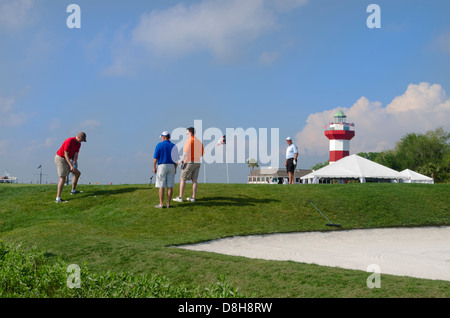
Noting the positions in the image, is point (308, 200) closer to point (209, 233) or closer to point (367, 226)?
point (367, 226)

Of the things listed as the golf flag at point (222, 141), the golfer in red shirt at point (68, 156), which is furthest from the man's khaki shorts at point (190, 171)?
the golfer in red shirt at point (68, 156)

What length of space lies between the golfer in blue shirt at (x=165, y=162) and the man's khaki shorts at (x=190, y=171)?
437 millimetres

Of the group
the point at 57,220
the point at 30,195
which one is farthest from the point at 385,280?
the point at 30,195

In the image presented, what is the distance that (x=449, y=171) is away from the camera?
79.1m

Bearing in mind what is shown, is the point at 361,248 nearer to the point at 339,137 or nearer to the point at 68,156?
the point at 68,156

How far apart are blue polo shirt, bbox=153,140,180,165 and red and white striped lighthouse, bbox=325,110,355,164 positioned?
50631mm

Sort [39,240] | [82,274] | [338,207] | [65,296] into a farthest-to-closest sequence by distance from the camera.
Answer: [338,207]
[39,240]
[82,274]
[65,296]

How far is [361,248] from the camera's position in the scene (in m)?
13.4

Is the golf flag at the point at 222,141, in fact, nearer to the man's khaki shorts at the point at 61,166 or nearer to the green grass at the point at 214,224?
the green grass at the point at 214,224

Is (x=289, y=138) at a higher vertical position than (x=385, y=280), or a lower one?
higher

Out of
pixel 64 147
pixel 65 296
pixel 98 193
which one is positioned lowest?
pixel 65 296

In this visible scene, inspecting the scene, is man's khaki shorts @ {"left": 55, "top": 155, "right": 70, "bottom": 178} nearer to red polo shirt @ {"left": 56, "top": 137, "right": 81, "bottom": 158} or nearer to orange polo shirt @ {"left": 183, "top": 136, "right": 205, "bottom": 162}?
red polo shirt @ {"left": 56, "top": 137, "right": 81, "bottom": 158}

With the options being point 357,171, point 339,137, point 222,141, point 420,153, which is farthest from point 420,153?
point 222,141

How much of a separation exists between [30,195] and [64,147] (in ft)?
12.8
